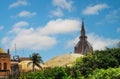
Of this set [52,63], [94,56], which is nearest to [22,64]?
[52,63]

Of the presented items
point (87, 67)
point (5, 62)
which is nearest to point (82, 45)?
point (5, 62)

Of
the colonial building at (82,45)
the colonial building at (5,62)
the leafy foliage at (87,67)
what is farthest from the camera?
the colonial building at (82,45)

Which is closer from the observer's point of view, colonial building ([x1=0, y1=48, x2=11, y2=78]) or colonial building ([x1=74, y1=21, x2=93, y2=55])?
colonial building ([x1=0, y1=48, x2=11, y2=78])

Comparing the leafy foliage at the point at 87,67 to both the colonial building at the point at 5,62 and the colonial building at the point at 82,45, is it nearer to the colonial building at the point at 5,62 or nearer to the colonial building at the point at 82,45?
the colonial building at the point at 5,62

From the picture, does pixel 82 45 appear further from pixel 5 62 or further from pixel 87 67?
pixel 87 67

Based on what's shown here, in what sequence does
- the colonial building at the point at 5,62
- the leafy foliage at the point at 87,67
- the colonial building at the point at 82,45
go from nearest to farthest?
the leafy foliage at the point at 87,67, the colonial building at the point at 5,62, the colonial building at the point at 82,45

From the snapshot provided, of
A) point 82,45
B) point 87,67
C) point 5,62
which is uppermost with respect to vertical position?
point 82,45

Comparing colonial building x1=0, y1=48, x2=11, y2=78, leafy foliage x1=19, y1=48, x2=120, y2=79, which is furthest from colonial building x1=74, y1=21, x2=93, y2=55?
leafy foliage x1=19, y1=48, x2=120, y2=79

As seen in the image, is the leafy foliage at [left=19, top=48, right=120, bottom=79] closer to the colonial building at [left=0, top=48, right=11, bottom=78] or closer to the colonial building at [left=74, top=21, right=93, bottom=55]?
the colonial building at [left=0, top=48, right=11, bottom=78]

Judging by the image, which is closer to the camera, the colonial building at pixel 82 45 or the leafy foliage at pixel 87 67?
the leafy foliage at pixel 87 67

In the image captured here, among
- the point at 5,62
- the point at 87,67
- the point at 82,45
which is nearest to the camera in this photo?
the point at 87,67

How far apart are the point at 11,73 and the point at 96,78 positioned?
205 feet

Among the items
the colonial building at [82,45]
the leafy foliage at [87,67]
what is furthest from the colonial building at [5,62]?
the colonial building at [82,45]

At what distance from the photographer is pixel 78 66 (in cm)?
5538
